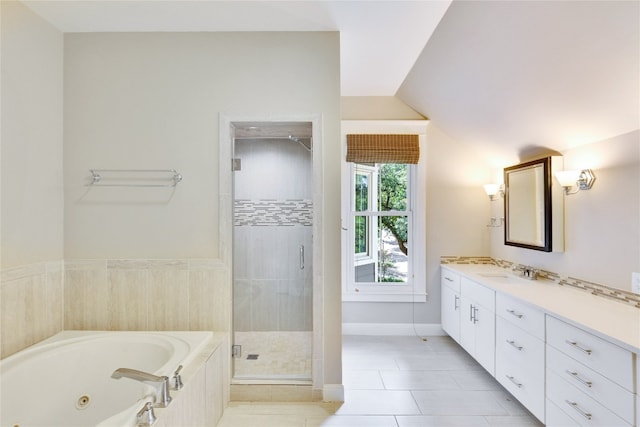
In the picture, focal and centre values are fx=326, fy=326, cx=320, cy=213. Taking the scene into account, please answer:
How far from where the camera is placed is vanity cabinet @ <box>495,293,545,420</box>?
1999 millimetres

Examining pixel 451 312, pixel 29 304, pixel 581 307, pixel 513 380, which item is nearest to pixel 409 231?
pixel 451 312

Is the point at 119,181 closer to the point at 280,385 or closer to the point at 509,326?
the point at 280,385

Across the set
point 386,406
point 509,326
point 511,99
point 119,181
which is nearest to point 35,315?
point 119,181

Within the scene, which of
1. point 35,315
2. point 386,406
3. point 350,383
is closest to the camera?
point 35,315

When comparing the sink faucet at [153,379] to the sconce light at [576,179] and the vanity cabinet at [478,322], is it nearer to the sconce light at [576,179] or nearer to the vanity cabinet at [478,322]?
the vanity cabinet at [478,322]

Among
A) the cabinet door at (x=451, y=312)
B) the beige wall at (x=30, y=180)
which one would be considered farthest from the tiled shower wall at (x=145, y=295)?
the cabinet door at (x=451, y=312)

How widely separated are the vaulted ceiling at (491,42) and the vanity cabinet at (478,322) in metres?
1.30

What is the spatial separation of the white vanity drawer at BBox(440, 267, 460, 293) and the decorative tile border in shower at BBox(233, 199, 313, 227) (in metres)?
1.64

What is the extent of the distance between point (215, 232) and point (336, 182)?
3.08 ft

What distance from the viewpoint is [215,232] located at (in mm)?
2344

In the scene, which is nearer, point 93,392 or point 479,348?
point 93,392

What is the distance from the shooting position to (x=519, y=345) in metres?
2.20

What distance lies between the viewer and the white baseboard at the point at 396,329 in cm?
358

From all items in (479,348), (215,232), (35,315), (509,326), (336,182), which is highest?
(336,182)
